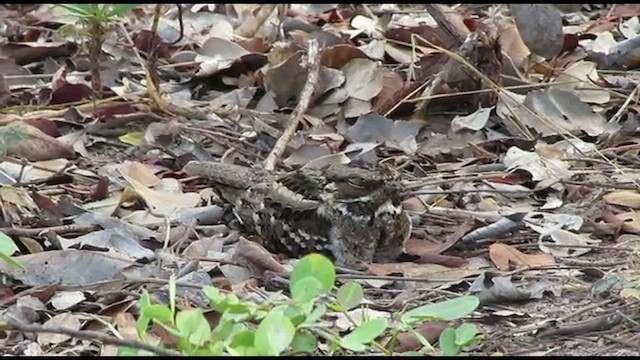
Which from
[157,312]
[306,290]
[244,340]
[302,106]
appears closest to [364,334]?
[306,290]

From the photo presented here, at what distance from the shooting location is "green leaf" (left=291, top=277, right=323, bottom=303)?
2240 mm

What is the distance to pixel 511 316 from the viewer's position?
2691 mm

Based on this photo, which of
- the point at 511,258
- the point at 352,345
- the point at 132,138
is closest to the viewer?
the point at 352,345

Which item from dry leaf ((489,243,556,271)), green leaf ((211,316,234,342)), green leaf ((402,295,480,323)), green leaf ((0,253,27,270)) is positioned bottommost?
dry leaf ((489,243,556,271))

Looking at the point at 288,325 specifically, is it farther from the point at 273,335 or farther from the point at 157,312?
the point at 157,312

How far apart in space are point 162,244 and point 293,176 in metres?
0.42

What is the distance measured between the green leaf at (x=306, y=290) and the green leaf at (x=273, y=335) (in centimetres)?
12

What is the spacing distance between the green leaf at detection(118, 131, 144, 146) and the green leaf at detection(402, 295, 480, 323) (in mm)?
2061

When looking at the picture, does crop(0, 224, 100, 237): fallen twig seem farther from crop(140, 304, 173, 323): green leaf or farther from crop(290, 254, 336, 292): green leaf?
crop(290, 254, 336, 292): green leaf

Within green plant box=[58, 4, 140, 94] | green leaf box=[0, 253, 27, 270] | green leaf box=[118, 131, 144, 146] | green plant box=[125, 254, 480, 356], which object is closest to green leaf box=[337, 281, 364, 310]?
green plant box=[125, 254, 480, 356]

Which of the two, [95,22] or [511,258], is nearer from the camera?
[511,258]

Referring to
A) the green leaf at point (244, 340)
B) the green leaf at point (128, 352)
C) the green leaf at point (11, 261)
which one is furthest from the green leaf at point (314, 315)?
the green leaf at point (11, 261)

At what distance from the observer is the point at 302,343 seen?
2176 millimetres

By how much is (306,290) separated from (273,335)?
182mm
